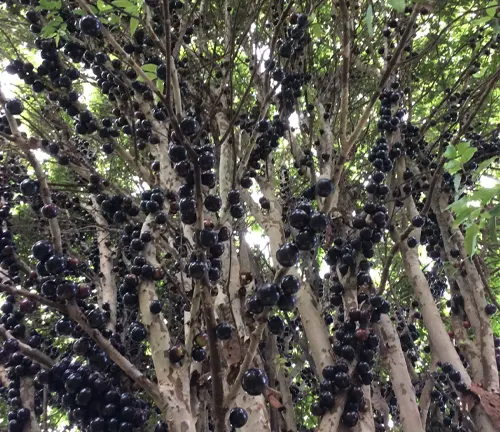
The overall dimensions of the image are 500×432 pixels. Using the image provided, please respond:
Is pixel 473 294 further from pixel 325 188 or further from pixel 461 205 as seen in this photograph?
pixel 325 188

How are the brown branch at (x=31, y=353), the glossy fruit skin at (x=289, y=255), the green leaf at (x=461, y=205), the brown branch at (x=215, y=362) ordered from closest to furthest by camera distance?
the glossy fruit skin at (x=289, y=255) < the brown branch at (x=215, y=362) < the green leaf at (x=461, y=205) < the brown branch at (x=31, y=353)

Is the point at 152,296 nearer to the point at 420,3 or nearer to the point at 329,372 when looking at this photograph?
the point at 329,372

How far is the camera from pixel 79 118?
3.16 metres

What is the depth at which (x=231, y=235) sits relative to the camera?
2.55m

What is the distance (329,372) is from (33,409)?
178 cm

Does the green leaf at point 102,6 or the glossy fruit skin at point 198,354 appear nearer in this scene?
the green leaf at point 102,6

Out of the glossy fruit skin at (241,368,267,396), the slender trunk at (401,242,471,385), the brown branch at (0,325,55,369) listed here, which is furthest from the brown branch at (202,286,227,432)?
the slender trunk at (401,242,471,385)

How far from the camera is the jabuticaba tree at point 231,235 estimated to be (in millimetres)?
1887

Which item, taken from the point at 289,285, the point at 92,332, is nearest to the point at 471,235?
the point at 289,285

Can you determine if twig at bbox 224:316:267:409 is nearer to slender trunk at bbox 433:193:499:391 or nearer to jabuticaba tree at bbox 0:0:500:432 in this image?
jabuticaba tree at bbox 0:0:500:432

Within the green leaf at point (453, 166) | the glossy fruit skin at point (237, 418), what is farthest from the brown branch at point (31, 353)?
the green leaf at point (453, 166)

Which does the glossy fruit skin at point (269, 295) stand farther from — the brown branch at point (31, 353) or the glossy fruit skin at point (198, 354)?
the brown branch at point (31, 353)

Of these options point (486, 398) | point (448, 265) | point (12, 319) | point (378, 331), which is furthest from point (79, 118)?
point (486, 398)

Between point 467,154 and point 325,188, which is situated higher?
point 467,154
